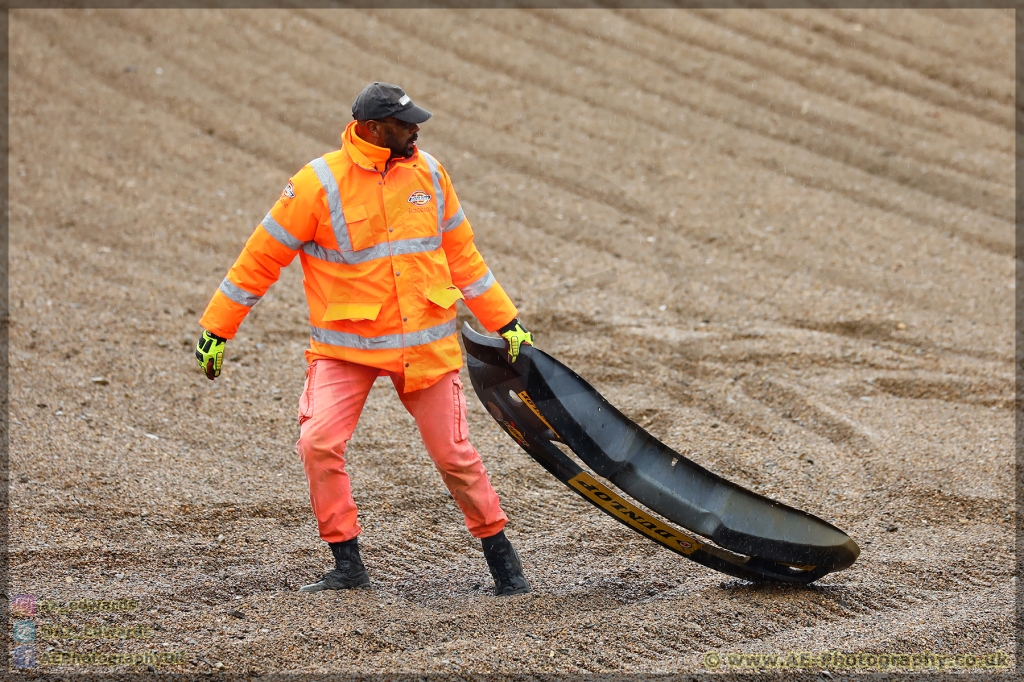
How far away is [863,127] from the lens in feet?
30.1

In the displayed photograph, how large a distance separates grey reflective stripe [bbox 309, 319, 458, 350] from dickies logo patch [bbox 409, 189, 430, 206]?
1.49 ft

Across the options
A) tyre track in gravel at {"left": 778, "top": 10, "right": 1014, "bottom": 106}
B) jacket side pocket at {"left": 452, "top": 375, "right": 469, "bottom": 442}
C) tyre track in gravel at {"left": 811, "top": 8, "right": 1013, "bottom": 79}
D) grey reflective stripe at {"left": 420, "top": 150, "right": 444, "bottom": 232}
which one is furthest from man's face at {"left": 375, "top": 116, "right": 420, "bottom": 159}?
tyre track in gravel at {"left": 811, "top": 8, "right": 1013, "bottom": 79}

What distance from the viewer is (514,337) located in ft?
12.6

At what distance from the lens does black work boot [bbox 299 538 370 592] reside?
3.84m

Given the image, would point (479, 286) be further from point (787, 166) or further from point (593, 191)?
point (787, 166)

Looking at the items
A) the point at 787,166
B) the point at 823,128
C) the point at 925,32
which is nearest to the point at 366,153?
the point at 787,166

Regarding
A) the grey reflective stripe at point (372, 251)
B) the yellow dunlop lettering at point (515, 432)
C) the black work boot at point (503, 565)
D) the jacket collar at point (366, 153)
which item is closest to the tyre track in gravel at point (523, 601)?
A: the black work boot at point (503, 565)

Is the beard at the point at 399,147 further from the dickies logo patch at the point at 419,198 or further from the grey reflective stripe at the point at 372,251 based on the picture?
the grey reflective stripe at the point at 372,251

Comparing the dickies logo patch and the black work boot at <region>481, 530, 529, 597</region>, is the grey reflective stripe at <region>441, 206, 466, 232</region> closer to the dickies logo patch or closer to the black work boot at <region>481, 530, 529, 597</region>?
the dickies logo patch

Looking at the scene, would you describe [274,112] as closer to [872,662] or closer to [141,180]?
[141,180]

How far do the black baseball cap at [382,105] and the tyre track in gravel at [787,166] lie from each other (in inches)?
222

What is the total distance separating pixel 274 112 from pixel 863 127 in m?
5.39

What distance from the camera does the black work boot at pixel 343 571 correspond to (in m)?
3.84

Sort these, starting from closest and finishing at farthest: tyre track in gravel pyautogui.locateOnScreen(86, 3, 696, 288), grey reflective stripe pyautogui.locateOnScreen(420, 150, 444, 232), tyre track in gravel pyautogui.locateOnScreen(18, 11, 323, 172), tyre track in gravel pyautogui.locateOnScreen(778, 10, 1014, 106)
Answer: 1. grey reflective stripe pyautogui.locateOnScreen(420, 150, 444, 232)
2. tyre track in gravel pyautogui.locateOnScreen(86, 3, 696, 288)
3. tyre track in gravel pyautogui.locateOnScreen(18, 11, 323, 172)
4. tyre track in gravel pyautogui.locateOnScreen(778, 10, 1014, 106)
